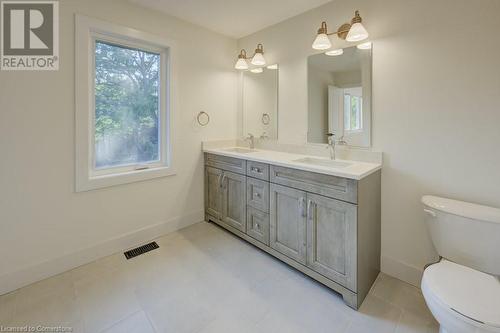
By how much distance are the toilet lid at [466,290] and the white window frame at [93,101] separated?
93.6 inches

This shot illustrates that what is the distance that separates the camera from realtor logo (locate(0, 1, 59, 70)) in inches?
68.4

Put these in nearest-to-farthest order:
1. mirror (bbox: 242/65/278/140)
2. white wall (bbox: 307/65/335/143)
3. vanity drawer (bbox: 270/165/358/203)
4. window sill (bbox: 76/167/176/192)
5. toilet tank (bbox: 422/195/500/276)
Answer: toilet tank (bbox: 422/195/500/276) → vanity drawer (bbox: 270/165/358/203) → window sill (bbox: 76/167/176/192) → white wall (bbox: 307/65/335/143) → mirror (bbox: 242/65/278/140)

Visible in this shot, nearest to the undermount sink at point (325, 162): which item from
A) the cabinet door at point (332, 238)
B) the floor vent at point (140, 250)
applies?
the cabinet door at point (332, 238)

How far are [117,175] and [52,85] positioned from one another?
33.8 inches

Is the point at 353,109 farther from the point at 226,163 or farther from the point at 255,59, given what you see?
the point at 226,163

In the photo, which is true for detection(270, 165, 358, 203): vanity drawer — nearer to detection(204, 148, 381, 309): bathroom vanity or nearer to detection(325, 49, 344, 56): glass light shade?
detection(204, 148, 381, 309): bathroom vanity

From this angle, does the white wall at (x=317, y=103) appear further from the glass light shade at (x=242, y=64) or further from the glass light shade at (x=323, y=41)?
the glass light shade at (x=242, y=64)

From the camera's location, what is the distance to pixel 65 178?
200cm

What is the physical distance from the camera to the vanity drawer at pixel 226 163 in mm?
2471

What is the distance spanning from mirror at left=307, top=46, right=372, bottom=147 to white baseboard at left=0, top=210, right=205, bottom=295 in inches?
70.0

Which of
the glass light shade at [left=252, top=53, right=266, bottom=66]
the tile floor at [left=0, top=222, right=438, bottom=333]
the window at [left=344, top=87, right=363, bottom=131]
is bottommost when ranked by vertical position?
the tile floor at [left=0, top=222, right=438, bottom=333]

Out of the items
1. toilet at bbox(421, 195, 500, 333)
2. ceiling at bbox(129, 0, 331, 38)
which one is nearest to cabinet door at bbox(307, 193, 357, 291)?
toilet at bbox(421, 195, 500, 333)

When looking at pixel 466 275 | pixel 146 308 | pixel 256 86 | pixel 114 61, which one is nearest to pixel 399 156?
pixel 466 275

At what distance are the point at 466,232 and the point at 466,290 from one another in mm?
392
